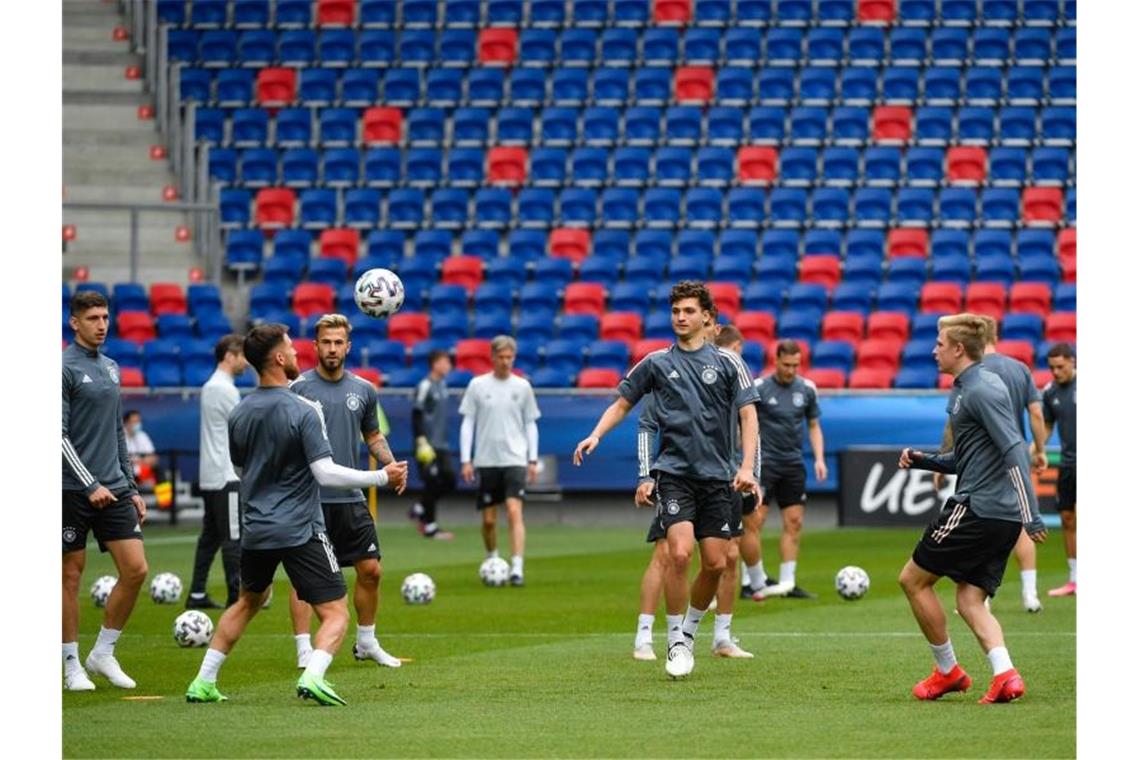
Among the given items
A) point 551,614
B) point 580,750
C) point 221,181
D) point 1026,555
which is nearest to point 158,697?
point 580,750

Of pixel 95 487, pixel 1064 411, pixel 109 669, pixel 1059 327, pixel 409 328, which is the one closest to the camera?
pixel 95 487

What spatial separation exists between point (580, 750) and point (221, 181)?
2843cm

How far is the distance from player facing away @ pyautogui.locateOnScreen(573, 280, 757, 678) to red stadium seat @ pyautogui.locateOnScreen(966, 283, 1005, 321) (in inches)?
770

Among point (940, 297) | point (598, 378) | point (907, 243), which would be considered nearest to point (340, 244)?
point (598, 378)

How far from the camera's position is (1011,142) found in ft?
115

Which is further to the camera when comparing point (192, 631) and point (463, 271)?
point (463, 271)

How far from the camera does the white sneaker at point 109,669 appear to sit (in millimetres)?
11562

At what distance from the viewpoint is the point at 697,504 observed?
1211 centimetres

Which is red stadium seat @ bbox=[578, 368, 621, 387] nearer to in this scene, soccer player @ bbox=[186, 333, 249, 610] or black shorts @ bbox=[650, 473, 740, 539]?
soccer player @ bbox=[186, 333, 249, 610]

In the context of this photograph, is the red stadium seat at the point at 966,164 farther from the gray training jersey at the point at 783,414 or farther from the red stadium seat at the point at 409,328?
the gray training jersey at the point at 783,414

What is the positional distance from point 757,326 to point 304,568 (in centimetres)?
2064

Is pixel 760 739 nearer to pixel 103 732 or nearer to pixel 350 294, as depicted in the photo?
pixel 103 732

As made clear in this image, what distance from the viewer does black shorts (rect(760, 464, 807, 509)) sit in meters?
17.8

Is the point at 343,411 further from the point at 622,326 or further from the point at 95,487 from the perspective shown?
the point at 622,326
